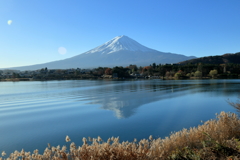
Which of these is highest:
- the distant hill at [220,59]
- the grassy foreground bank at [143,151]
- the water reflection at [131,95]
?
the distant hill at [220,59]

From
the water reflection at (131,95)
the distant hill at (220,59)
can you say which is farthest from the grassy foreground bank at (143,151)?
the distant hill at (220,59)

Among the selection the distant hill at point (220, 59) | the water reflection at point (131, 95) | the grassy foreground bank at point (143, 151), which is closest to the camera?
the grassy foreground bank at point (143, 151)

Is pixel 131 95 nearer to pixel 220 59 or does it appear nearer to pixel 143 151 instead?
pixel 143 151

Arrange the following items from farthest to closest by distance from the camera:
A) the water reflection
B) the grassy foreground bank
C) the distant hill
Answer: the distant hill → the water reflection → the grassy foreground bank

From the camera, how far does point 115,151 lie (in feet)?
10.4

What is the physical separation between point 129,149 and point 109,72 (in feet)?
212

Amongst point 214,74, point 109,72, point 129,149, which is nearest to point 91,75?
point 109,72

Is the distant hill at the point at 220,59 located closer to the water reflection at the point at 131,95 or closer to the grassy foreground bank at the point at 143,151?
the water reflection at the point at 131,95

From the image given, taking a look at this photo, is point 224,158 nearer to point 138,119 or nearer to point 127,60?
point 138,119

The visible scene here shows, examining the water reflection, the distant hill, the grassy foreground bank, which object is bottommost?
the water reflection

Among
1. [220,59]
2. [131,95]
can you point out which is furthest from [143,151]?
[220,59]

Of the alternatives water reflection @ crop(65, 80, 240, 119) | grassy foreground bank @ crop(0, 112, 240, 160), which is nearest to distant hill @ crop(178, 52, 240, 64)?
water reflection @ crop(65, 80, 240, 119)

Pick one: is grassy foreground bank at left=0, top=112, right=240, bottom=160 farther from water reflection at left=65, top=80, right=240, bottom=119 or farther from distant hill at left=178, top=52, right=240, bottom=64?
distant hill at left=178, top=52, right=240, bottom=64

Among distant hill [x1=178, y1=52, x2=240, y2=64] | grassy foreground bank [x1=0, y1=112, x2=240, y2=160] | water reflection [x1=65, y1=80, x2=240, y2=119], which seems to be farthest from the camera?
distant hill [x1=178, y1=52, x2=240, y2=64]
